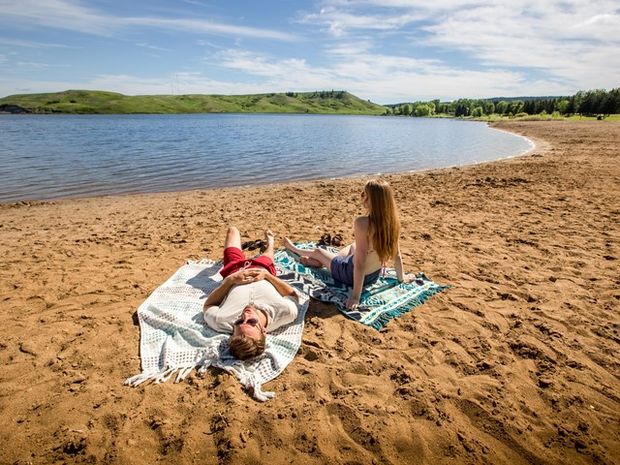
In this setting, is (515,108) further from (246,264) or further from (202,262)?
(246,264)

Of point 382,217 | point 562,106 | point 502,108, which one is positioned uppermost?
point 502,108

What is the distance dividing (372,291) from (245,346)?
8.61ft

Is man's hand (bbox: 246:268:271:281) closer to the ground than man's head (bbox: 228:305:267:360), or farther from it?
farther from it

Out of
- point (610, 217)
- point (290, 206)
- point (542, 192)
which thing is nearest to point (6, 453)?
point (290, 206)

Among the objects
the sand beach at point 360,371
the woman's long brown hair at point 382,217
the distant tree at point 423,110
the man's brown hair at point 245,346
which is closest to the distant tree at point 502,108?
the distant tree at point 423,110

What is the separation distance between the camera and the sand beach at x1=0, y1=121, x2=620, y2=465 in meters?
3.29

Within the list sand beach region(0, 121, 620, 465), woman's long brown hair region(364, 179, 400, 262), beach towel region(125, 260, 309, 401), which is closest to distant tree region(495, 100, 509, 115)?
sand beach region(0, 121, 620, 465)

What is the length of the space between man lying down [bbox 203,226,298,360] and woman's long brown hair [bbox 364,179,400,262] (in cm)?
155

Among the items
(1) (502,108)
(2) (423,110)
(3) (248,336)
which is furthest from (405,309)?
(2) (423,110)

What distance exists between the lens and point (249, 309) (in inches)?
184

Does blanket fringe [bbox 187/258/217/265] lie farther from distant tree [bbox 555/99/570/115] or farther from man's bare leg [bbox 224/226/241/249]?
distant tree [bbox 555/99/570/115]

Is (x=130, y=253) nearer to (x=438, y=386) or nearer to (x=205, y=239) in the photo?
(x=205, y=239)

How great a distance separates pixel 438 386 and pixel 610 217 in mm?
9172

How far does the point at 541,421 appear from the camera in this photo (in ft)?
11.5
